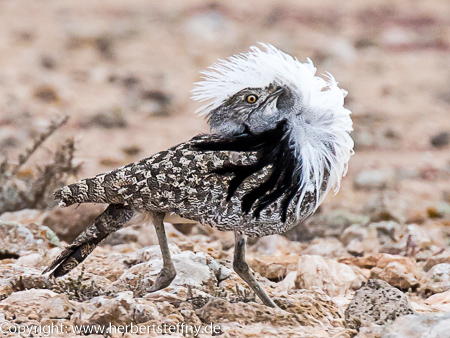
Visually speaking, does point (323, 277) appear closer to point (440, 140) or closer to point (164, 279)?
point (164, 279)

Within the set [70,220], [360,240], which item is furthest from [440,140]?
[70,220]

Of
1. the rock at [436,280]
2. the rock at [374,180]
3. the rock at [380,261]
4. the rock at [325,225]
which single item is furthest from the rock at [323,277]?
the rock at [374,180]

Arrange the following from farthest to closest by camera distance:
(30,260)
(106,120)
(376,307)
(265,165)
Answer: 1. (106,120)
2. (30,260)
3. (265,165)
4. (376,307)

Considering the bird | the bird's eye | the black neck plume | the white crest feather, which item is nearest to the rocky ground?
the bird

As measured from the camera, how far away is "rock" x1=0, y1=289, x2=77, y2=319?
4250 mm

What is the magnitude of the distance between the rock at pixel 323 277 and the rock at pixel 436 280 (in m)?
0.56

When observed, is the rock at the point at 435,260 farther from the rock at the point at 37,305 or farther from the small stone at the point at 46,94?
the small stone at the point at 46,94

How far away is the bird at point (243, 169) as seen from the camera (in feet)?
14.2

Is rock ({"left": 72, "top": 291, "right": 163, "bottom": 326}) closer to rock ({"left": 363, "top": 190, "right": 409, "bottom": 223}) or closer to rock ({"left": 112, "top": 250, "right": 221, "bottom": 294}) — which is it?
rock ({"left": 112, "top": 250, "right": 221, "bottom": 294})

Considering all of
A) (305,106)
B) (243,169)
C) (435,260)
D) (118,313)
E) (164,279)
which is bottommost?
(118,313)

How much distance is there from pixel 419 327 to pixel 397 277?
161 centimetres

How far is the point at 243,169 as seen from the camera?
172 inches

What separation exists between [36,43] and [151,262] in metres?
13.6

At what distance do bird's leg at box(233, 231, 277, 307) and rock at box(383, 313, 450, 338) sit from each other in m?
0.97
